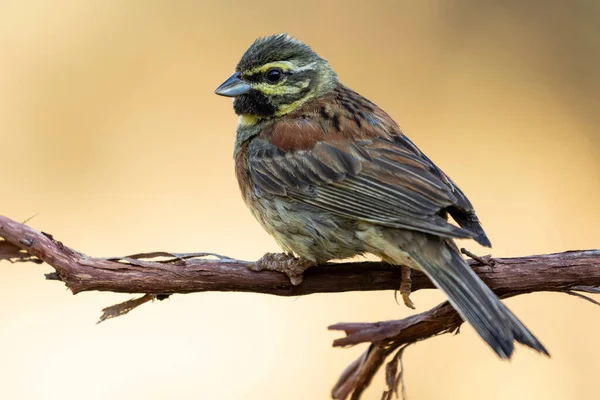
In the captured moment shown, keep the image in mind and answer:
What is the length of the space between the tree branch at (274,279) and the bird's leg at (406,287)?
1.07 feet

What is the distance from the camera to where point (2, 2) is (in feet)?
24.3

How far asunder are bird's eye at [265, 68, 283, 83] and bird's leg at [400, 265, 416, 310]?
5.10 feet

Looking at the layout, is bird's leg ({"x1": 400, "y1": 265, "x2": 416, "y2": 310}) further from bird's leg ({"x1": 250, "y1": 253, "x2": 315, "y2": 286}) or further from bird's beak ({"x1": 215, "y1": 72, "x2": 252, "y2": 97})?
bird's beak ({"x1": 215, "y1": 72, "x2": 252, "y2": 97})

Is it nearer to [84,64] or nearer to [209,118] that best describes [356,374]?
[209,118]

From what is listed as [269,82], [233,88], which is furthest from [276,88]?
[233,88]

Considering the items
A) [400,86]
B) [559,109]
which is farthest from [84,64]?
[559,109]

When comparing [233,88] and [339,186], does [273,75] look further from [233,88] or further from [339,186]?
[339,186]

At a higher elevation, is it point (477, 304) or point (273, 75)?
point (273, 75)

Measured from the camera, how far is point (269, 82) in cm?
478

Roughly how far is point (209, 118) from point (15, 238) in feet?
14.7

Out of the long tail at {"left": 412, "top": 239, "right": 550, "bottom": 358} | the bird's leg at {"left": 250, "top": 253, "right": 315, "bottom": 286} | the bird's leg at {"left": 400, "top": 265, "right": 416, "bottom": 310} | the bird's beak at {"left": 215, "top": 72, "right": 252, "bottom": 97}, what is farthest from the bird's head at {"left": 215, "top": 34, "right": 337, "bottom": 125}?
the long tail at {"left": 412, "top": 239, "right": 550, "bottom": 358}

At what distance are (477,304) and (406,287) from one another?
0.54 meters

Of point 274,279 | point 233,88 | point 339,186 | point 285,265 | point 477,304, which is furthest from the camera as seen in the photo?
point 233,88

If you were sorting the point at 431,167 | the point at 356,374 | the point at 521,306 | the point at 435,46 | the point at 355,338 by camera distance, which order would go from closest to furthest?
the point at 355,338, the point at 356,374, the point at 431,167, the point at 521,306, the point at 435,46
